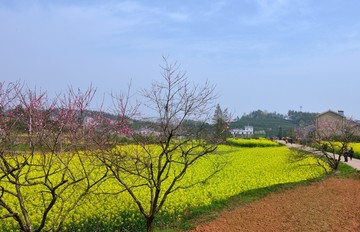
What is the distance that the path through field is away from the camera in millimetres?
11240

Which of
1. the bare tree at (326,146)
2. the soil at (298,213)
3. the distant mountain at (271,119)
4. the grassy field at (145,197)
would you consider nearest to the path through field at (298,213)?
Answer: the soil at (298,213)

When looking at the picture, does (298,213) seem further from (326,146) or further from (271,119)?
(271,119)

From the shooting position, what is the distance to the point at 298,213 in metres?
12.5

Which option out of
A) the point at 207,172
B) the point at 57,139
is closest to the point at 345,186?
the point at 207,172

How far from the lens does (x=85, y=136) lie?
846 centimetres

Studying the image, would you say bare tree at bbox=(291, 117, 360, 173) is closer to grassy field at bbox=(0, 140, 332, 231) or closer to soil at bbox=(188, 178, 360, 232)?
grassy field at bbox=(0, 140, 332, 231)

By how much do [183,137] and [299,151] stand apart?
859 inches

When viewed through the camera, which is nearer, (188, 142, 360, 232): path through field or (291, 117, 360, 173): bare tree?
(188, 142, 360, 232): path through field

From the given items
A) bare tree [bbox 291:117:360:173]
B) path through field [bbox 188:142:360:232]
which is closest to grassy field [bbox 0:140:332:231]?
path through field [bbox 188:142:360:232]

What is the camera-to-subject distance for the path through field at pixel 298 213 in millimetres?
11240

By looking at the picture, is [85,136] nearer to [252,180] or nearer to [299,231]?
[299,231]

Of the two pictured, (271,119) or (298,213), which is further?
(271,119)

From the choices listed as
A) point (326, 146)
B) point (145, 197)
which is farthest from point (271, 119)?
point (145, 197)

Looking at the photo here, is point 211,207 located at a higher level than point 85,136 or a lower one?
lower
